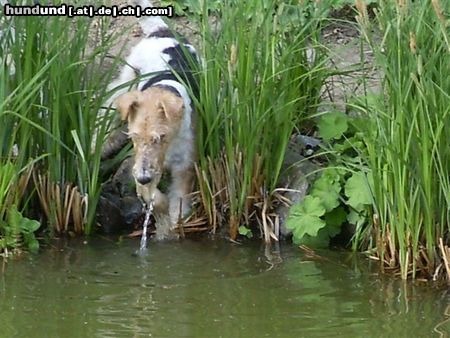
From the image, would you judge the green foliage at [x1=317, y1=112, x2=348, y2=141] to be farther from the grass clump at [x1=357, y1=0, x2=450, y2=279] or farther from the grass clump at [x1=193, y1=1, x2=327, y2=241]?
the grass clump at [x1=357, y1=0, x2=450, y2=279]

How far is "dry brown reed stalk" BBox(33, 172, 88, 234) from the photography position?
633 centimetres

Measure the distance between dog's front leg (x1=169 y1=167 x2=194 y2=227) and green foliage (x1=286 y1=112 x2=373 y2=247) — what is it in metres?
0.63

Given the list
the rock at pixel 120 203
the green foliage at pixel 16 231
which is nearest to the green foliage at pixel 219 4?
the rock at pixel 120 203

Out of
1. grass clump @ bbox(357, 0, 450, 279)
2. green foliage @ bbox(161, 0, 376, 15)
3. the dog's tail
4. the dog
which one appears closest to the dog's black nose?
the dog

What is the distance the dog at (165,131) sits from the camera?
6418mm

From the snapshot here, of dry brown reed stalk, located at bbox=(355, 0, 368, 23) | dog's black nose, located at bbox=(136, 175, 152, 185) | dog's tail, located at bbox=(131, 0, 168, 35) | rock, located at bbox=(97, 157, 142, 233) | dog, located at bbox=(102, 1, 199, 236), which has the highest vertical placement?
dog's tail, located at bbox=(131, 0, 168, 35)

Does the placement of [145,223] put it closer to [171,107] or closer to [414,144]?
[171,107]

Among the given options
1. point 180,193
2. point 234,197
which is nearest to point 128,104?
point 180,193

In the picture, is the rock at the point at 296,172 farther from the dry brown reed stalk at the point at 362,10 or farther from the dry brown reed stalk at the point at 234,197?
the dry brown reed stalk at the point at 362,10

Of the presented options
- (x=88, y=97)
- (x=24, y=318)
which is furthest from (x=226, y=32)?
(x=24, y=318)

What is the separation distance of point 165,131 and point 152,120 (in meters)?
0.10

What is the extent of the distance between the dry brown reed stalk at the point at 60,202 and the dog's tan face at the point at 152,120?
1.32ft

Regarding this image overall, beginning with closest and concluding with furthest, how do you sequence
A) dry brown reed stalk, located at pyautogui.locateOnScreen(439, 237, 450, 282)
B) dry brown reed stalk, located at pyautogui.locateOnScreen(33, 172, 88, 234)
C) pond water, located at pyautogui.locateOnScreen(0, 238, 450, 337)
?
pond water, located at pyautogui.locateOnScreen(0, 238, 450, 337) → dry brown reed stalk, located at pyautogui.locateOnScreen(439, 237, 450, 282) → dry brown reed stalk, located at pyautogui.locateOnScreen(33, 172, 88, 234)

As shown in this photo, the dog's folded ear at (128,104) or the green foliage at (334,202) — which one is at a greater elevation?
the dog's folded ear at (128,104)
